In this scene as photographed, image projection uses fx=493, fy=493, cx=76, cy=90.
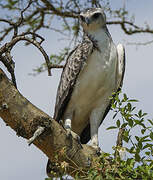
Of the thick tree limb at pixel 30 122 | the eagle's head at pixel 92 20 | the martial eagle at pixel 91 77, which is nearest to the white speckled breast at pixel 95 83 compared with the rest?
the martial eagle at pixel 91 77

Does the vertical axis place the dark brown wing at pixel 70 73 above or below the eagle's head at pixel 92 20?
below

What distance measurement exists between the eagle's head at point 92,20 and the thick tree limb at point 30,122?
202 cm

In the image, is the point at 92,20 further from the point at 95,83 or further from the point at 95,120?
the point at 95,120

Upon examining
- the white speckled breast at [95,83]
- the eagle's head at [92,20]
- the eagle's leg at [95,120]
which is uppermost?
the eagle's head at [92,20]

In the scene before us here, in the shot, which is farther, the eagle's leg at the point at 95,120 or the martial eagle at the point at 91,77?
the eagle's leg at the point at 95,120

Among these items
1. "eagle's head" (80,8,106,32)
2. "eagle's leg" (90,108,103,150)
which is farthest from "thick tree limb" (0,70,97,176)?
"eagle's head" (80,8,106,32)

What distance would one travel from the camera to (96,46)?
540 cm

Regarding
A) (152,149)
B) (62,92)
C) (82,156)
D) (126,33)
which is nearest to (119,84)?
(62,92)

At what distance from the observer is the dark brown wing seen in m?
5.27

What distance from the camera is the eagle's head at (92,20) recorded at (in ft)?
18.6

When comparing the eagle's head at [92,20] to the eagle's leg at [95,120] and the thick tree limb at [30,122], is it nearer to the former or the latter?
the eagle's leg at [95,120]

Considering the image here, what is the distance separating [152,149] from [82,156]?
2.42ft

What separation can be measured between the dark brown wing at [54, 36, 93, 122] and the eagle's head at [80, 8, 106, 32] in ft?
0.63

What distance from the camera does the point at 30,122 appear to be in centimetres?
377
